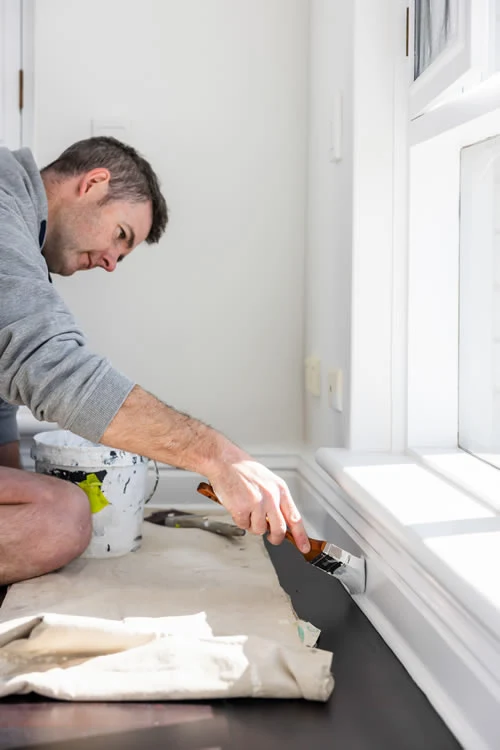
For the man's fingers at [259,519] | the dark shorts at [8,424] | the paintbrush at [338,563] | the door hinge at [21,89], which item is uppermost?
the door hinge at [21,89]

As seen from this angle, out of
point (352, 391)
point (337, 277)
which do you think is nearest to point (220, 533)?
point (352, 391)

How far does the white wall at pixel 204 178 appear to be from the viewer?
6.64ft

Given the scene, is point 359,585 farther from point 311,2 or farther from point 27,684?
point 311,2

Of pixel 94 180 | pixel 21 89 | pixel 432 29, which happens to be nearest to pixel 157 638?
pixel 94 180

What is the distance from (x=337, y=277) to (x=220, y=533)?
0.60m

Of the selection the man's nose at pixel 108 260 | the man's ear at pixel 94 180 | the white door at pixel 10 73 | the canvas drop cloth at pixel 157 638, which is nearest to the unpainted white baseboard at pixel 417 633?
the canvas drop cloth at pixel 157 638

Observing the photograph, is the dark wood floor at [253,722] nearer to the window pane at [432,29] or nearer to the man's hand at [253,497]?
the man's hand at [253,497]

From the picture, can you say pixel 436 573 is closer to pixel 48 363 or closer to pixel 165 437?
pixel 165 437

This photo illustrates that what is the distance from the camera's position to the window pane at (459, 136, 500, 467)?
144 cm

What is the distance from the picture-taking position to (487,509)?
3.95 ft

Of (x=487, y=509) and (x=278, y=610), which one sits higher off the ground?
(x=487, y=509)

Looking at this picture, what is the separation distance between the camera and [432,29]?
1.37 meters

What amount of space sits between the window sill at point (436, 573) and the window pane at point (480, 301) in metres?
0.12

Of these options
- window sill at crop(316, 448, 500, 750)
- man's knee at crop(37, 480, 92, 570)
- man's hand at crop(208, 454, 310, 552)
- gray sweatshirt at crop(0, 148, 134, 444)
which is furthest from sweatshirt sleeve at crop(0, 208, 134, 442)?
window sill at crop(316, 448, 500, 750)
